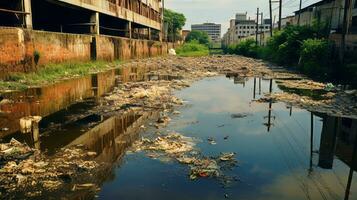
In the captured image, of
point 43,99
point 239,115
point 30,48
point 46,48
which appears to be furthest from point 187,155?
point 46,48

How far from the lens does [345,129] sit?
272 inches

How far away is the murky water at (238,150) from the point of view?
3906 millimetres

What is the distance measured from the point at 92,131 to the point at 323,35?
22470 mm

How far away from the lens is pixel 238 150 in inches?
214

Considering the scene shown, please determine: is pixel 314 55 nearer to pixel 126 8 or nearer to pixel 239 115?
pixel 239 115

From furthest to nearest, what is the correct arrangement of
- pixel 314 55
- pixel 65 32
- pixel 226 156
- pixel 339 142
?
pixel 65 32
pixel 314 55
pixel 339 142
pixel 226 156

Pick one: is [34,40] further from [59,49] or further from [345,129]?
[345,129]

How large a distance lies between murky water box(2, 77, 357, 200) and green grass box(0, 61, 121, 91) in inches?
159

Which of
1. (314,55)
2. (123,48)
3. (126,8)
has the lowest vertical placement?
(314,55)

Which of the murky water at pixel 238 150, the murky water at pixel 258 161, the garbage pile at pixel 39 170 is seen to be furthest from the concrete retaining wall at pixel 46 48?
the garbage pile at pixel 39 170

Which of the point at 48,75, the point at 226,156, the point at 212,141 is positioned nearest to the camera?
the point at 226,156

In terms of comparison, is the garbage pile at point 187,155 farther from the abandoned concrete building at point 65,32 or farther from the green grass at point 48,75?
the abandoned concrete building at point 65,32

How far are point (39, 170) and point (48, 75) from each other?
34.8 feet

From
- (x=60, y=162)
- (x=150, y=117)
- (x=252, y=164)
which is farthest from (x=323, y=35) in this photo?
(x=60, y=162)
